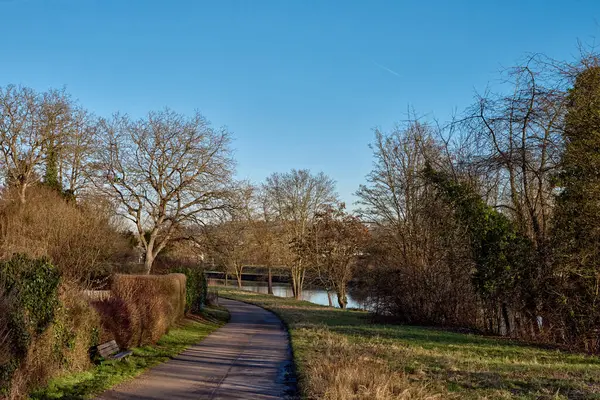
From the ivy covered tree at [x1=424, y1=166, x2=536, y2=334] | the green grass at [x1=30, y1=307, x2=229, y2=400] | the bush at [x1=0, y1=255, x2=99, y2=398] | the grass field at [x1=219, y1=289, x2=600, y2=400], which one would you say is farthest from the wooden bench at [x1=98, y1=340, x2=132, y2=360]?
the ivy covered tree at [x1=424, y1=166, x2=536, y2=334]

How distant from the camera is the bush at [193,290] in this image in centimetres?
2128

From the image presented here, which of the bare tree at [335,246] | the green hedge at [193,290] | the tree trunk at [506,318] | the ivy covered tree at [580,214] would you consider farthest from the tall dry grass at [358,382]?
→ the bare tree at [335,246]

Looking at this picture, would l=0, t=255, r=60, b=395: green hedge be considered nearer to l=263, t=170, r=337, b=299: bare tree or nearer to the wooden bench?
the wooden bench

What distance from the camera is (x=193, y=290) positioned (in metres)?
22.5

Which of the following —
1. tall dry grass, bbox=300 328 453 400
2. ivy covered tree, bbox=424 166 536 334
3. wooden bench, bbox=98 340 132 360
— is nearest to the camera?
tall dry grass, bbox=300 328 453 400

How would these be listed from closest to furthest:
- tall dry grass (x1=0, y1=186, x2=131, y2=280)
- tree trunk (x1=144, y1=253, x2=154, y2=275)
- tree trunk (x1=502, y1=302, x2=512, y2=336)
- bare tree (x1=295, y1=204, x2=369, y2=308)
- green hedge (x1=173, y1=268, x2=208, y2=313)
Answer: tree trunk (x1=502, y1=302, x2=512, y2=336), tall dry grass (x1=0, y1=186, x2=131, y2=280), green hedge (x1=173, y1=268, x2=208, y2=313), tree trunk (x1=144, y1=253, x2=154, y2=275), bare tree (x1=295, y1=204, x2=369, y2=308)

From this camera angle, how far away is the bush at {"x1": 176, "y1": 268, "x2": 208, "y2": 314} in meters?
21.3

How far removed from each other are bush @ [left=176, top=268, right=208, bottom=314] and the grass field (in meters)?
8.57

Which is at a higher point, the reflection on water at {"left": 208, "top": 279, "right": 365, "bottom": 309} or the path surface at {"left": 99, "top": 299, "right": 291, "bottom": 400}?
the path surface at {"left": 99, "top": 299, "right": 291, "bottom": 400}

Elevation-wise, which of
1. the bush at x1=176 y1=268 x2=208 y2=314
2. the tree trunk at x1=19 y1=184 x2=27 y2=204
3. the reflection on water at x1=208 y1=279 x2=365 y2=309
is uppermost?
the tree trunk at x1=19 y1=184 x2=27 y2=204

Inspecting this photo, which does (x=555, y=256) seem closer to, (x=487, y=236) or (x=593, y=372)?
(x=487, y=236)

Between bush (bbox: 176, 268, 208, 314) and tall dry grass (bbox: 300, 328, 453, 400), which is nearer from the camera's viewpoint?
tall dry grass (bbox: 300, 328, 453, 400)

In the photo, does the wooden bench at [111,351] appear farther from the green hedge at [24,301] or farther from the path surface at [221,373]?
the green hedge at [24,301]

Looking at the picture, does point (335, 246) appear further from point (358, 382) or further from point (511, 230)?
point (358, 382)
